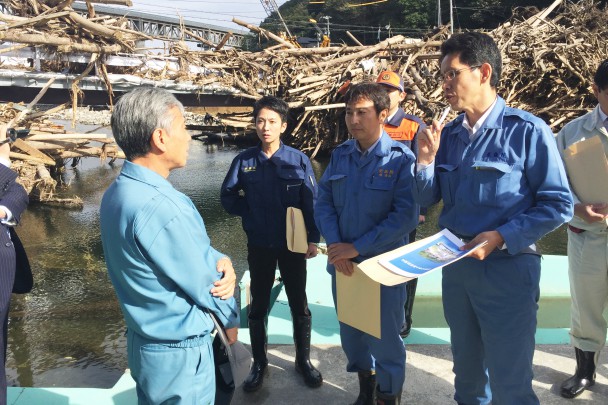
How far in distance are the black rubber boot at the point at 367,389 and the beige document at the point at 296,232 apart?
757mm

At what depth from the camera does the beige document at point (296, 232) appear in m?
2.85

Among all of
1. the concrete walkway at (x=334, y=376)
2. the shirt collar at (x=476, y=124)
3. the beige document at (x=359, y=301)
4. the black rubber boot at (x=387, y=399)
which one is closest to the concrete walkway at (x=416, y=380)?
the concrete walkway at (x=334, y=376)

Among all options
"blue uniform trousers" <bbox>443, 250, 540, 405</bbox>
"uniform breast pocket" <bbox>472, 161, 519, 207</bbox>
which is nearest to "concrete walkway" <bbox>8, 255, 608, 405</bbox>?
"blue uniform trousers" <bbox>443, 250, 540, 405</bbox>

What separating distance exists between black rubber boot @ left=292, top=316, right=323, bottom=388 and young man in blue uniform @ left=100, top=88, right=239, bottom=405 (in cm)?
118

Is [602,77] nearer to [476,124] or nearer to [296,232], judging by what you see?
[476,124]

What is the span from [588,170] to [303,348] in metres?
1.82

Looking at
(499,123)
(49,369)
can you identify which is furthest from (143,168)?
(49,369)

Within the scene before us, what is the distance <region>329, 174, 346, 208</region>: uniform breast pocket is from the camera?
2.62m

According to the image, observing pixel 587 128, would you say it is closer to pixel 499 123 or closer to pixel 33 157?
pixel 499 123

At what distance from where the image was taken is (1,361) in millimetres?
2262

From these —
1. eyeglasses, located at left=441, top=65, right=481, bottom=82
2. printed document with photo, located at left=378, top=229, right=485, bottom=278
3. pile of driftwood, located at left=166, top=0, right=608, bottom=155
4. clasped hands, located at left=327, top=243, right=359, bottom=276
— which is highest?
pile of driftwood, located at left=166, top=0, right=608, bottom=155

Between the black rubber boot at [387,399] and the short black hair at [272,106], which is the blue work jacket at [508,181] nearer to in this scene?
the black rubber boot at [387,399]

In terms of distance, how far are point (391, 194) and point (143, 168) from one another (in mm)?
1288

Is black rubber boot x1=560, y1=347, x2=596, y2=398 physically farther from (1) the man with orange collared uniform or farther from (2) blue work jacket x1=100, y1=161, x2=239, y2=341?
(2) blue work jacket x1=100, y1=161, x2=239, y2=341
